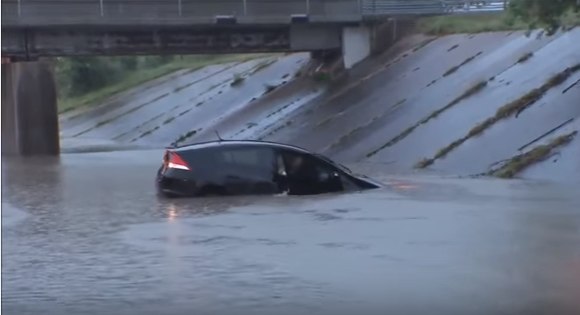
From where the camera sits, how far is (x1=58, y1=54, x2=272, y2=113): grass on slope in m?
58.8

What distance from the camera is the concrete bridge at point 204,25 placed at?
127 feet

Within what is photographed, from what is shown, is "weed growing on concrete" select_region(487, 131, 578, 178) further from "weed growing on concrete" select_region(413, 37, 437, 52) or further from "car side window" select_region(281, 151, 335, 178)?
→ "weed growing on concrete" select_region(413, 37, 437, 52)

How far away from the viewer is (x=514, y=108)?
2775cm

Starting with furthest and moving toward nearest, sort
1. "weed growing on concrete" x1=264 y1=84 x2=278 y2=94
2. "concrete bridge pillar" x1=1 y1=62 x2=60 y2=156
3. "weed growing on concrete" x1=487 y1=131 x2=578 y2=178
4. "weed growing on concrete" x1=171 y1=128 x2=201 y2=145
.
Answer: "weed growing on concrete" x1=264 y1=84 x2=278 y2=94 → "concrete bridge pillar" x1=1 y1=62 x2=60 y2=156 → "weed growing on concrete" x1=171 y1=128 x2=201 y2=145 → "weed growing on concrete" x1=487 y1=131 x2=578 y2=178

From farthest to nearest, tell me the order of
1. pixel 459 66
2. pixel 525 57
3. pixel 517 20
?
pixel 459 66 < pixel 525 57 < pixel 517 20

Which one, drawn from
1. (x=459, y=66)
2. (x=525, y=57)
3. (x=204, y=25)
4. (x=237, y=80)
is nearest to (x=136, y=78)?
(x=237, y=80)

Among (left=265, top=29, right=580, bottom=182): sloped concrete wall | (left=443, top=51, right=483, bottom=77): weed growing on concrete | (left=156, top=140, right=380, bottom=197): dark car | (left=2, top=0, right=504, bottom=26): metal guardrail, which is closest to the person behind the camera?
(left=156, top=140, right=380, bottom=197): dark car

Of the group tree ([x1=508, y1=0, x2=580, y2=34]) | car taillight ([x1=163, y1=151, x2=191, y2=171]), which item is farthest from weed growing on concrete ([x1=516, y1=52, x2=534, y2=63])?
car taillight ([x1=163, y1=151, x2=191, y2=171])

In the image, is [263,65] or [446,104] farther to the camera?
[263,65]

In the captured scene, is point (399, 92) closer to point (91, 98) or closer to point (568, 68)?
point (568, 68)

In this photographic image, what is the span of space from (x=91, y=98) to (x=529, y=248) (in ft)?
159

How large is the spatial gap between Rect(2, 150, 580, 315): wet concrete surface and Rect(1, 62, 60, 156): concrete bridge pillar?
21.2 meters

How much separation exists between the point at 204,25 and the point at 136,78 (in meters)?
24.1

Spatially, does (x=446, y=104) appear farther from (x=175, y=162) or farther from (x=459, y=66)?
(x=175, y=162)
